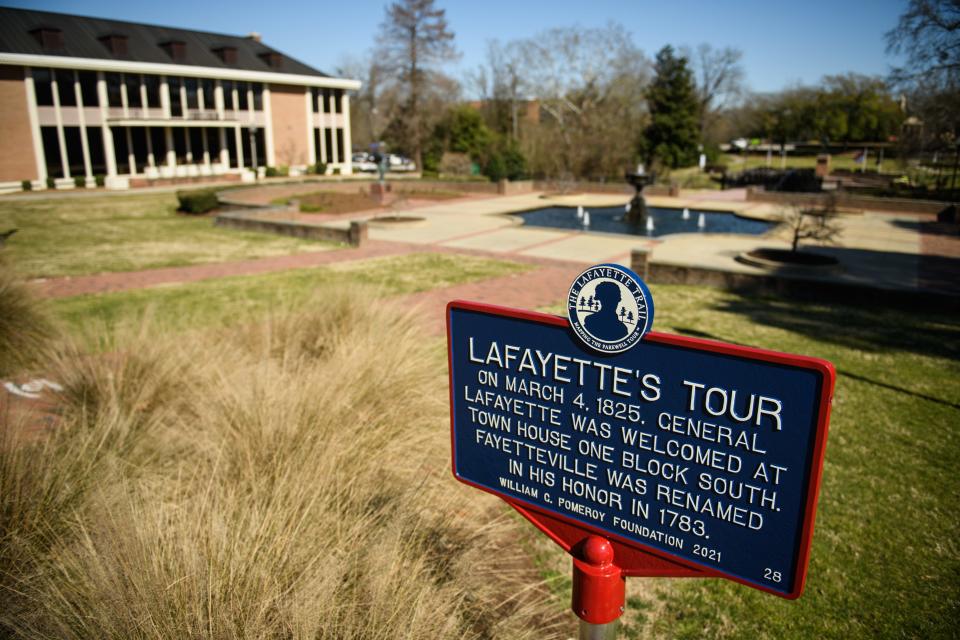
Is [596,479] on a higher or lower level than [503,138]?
lower

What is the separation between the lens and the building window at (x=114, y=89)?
39844 millimetres

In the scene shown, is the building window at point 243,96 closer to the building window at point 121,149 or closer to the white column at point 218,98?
the white column at point 218,98

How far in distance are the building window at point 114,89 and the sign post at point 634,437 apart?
4643cm

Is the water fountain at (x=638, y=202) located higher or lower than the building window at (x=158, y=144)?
lower

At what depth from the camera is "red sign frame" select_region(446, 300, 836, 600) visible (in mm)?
1808

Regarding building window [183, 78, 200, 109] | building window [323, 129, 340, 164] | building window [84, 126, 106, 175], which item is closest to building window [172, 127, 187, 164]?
building window [183, 78, 200, 109]

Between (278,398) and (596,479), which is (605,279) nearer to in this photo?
(596,479)

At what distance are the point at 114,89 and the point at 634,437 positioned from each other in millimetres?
47578

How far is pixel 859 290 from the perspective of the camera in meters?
11.4

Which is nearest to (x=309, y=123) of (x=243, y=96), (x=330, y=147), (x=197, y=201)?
(x=330, y=147)

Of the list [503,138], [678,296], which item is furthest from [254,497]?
[503,138]

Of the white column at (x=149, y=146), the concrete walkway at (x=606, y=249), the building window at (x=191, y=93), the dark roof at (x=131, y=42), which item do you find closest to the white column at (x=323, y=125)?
the dark roof at (x=131, y=42)

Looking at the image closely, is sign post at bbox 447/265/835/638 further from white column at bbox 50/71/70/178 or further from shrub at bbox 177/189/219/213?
white column at bbox 50/71/70/178

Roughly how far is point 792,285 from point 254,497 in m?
11.5
